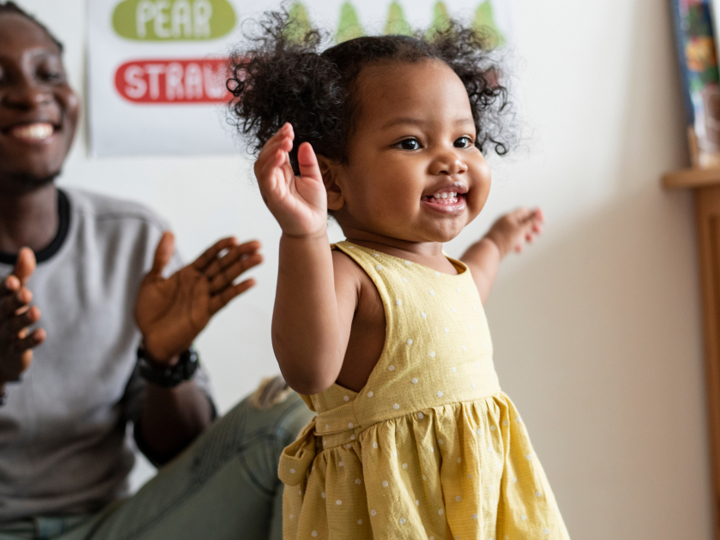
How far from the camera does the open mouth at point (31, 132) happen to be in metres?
1.08

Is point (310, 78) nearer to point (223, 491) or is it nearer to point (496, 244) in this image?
point (496, 244)

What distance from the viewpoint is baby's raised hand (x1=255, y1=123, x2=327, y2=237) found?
49 cm

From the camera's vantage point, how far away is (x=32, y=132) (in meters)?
1.09

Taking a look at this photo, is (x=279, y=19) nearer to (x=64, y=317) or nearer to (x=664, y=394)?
(x=64, y=317)

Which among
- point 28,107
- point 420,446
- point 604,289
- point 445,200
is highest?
point 28,107

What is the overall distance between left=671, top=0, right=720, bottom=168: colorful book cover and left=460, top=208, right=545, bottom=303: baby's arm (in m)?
0.63

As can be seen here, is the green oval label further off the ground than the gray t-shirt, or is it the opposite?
the green oval label

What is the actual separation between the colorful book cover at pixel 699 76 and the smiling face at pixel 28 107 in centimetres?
114

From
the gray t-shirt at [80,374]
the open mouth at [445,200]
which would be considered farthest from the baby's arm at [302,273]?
the gray t-shirt at [80,374]

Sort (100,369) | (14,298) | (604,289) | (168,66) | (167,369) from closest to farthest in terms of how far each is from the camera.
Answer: (14,298) < (167,369) < (100,369) < (168,66) < (604,289)

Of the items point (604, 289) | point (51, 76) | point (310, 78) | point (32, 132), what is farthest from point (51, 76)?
point (604, 289)

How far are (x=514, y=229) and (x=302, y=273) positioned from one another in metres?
0.46

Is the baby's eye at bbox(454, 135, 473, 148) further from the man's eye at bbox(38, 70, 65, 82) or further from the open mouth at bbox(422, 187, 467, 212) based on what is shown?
the man's eye at bbox(38, 70, 65, 82)

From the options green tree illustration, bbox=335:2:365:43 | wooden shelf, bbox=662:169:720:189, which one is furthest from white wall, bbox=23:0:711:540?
green tree illustration, bbox=335:2:365:43
